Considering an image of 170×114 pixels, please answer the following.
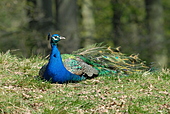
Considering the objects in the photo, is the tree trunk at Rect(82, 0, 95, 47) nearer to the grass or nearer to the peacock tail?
the peacock tail

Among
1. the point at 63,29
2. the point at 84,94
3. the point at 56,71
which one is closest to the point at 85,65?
the point at 56,71

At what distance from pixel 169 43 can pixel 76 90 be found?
36.8 feet

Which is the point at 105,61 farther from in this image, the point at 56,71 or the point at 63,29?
the point at 63,29

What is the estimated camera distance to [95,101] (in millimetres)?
5520

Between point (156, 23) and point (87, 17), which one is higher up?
point (87, 17)

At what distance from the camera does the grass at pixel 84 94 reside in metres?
5.08

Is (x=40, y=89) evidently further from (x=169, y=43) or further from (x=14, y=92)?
(x=169, y=43)

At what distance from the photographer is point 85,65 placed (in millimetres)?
7152

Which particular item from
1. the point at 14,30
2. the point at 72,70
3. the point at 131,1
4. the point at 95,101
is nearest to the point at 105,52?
the point at 72,70

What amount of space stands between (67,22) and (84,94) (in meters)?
8.35

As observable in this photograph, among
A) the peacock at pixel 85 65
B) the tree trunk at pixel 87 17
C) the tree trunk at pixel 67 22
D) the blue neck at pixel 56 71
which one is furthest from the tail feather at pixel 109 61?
the tree trunk at pixel 87 17

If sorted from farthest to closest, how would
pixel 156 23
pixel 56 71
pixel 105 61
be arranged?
1. pixel 156 23
2. pixel 105 61
3. pixel 56 71

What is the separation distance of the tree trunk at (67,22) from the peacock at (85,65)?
18.1 ft

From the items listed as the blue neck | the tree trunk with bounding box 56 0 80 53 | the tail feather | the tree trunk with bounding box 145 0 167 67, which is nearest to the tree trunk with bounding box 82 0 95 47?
the tree trunk with bounding box 56 0 80 53
